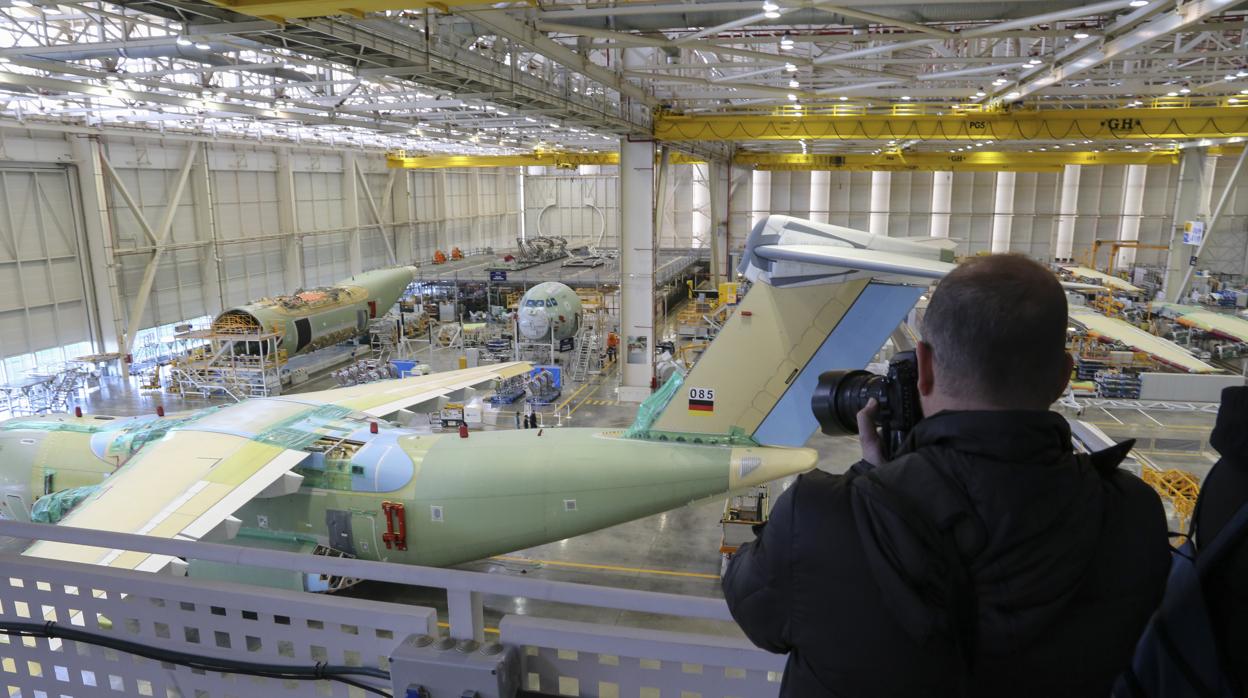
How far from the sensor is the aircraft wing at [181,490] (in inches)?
492

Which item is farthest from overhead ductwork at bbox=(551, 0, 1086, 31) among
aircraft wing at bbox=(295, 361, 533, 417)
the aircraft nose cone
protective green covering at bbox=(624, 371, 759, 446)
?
the aircraft nose cone

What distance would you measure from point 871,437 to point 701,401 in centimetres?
1172

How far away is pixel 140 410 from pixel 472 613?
35.7 m

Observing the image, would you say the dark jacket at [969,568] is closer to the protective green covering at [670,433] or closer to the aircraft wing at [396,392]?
the protective green covering at [670,433]

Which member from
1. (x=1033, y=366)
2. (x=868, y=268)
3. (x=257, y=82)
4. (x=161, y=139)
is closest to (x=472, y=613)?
(x=1033, y=366)

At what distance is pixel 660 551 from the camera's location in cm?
1977

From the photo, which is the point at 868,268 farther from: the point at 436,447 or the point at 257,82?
the point at 257,82

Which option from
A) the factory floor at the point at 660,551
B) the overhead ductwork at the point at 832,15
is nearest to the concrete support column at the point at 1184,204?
the factory floor at the point at 660,551

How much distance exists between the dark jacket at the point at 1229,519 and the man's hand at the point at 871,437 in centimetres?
101

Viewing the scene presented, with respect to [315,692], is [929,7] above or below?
above

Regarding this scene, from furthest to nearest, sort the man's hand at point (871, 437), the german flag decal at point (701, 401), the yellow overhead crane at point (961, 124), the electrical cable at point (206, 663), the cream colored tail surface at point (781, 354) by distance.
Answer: the yellow overhead crane at point (961, 124) → the german flag decal at point (701, 401) → the cream colored tail surface at point (781, 354) → the electrical cable at point (206, 663) → the man's hand at point (871, 437)

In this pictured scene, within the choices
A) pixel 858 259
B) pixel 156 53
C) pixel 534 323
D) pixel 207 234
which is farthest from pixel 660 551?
pixel 207 234

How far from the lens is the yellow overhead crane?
1126 inches

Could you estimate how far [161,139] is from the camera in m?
39.6
